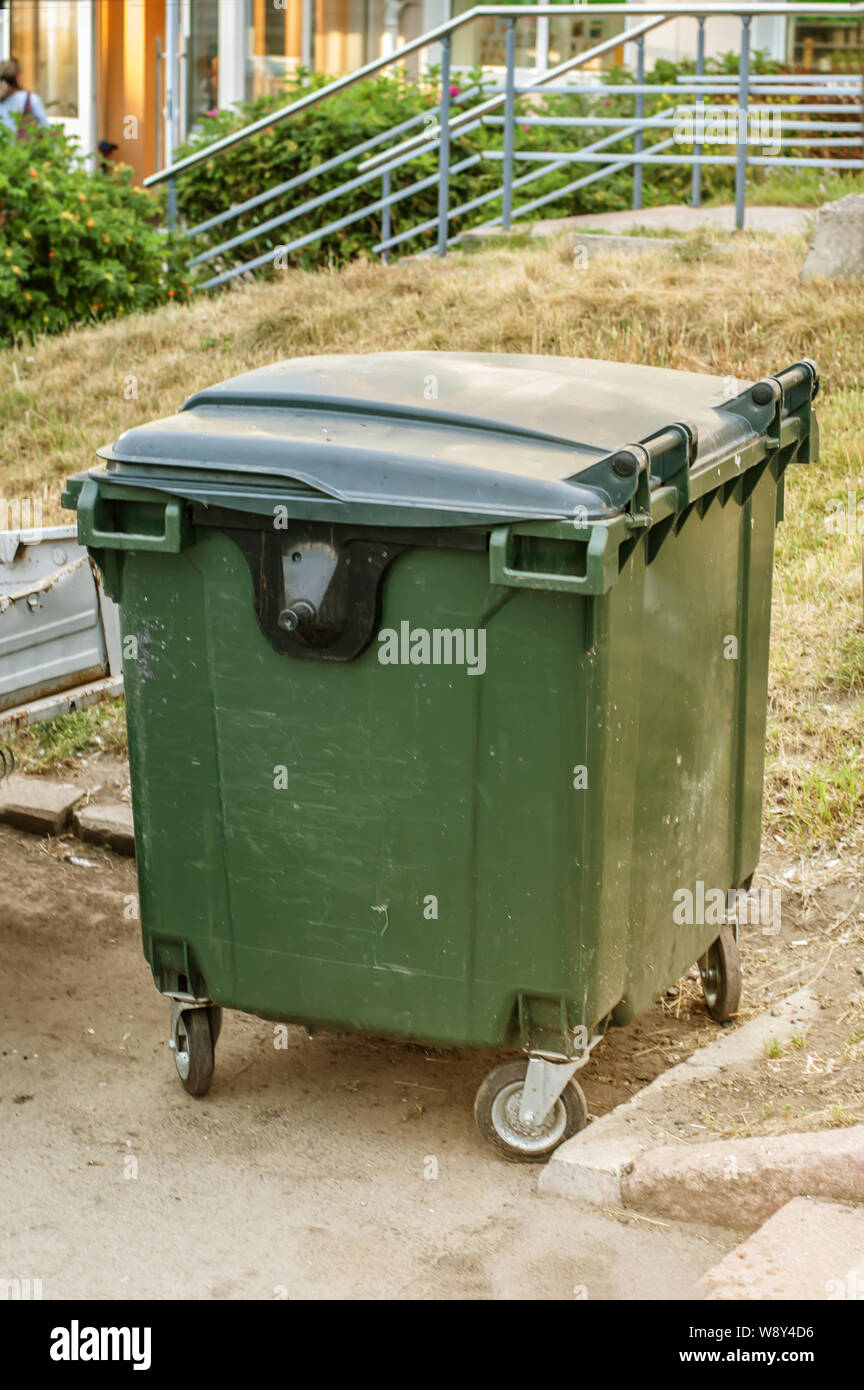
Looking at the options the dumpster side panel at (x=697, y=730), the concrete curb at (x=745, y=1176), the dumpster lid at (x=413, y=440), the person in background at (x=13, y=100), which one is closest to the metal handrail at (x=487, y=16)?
the person in background at (x=13, y=100)

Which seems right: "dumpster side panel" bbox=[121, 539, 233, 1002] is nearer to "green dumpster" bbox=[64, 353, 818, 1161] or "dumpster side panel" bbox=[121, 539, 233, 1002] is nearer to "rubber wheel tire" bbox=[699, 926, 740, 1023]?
"green dumpster" bbox=[64, 353, 818, 1161]

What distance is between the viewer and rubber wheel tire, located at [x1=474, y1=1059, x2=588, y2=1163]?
332 centimetres

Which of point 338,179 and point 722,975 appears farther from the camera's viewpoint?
point 338,179

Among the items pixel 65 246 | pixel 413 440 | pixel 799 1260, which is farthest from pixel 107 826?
pixel 65 246

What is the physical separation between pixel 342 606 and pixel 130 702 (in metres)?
0.59

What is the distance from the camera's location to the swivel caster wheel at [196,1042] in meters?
3.58

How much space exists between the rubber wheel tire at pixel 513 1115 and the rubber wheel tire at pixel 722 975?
2.06 feet

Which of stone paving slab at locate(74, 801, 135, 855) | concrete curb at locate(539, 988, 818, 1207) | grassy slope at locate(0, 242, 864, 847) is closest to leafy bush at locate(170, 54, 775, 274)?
grassy slope at locate(0, 242, 864, 847)

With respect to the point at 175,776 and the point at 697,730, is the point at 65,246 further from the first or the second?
the point at 697,730

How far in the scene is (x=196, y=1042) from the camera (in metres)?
3.59

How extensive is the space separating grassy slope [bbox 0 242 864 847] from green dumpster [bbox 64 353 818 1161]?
2524 mm

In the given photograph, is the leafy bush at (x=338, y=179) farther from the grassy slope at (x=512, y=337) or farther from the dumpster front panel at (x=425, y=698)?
the dumpster front panel at (x=425, y=698)

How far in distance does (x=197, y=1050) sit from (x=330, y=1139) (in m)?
0.37

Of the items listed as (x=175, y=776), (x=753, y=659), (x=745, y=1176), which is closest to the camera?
(x=745, y=1176)
